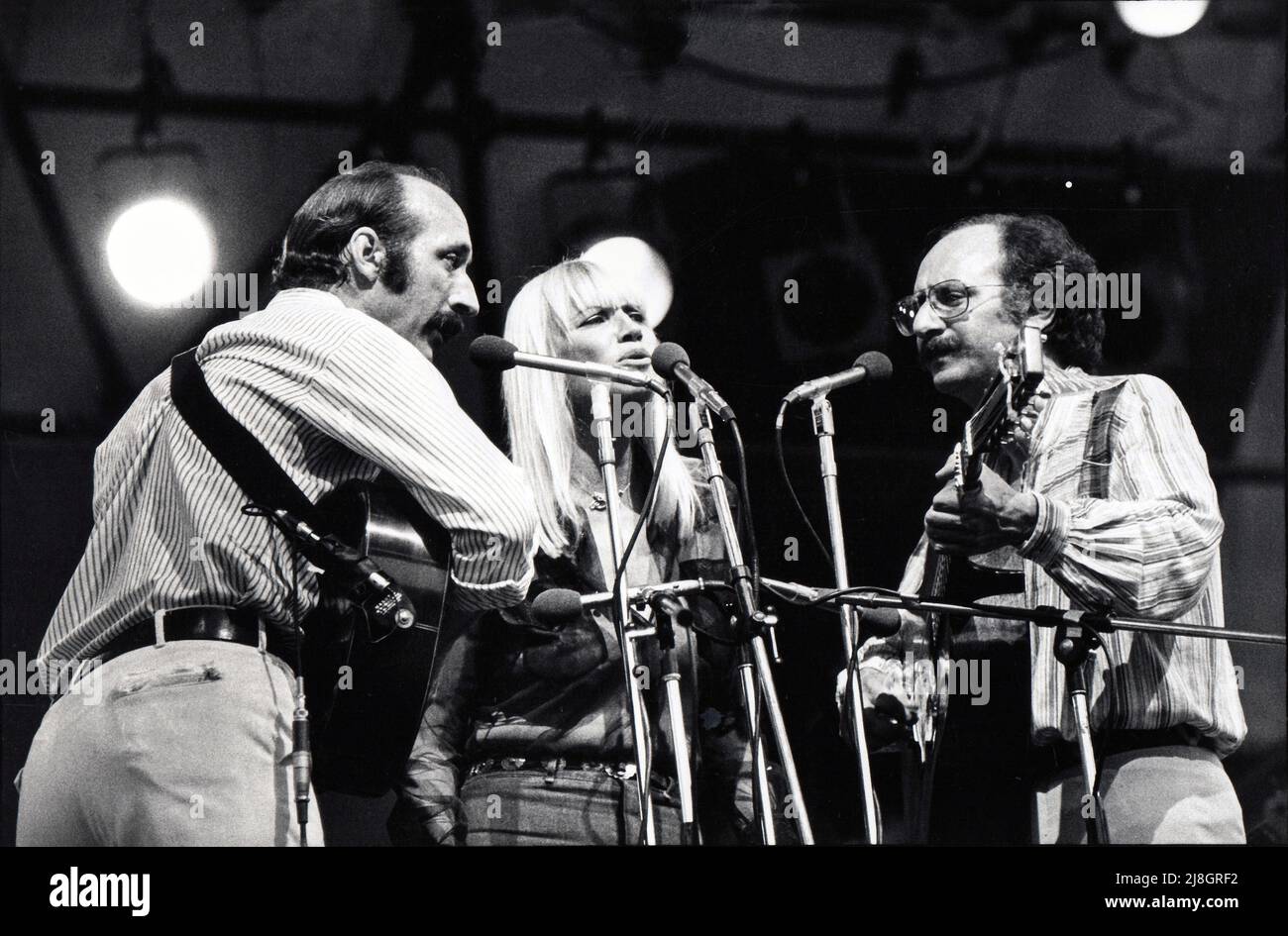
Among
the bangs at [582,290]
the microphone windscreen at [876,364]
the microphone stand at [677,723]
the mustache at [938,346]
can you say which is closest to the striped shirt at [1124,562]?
the mustache at [938,346]

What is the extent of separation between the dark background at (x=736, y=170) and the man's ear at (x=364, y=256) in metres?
0.20

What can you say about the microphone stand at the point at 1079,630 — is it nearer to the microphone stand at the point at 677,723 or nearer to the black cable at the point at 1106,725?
the black cable at the point at 1106,725

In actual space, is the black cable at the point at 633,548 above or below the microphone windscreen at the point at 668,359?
below

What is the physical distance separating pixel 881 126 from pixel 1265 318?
1028mm

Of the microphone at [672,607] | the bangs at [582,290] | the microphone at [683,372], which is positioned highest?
the bangs at [582,290]

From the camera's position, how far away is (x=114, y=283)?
389cm

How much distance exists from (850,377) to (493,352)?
0.82 metres

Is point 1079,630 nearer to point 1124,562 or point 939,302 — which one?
point 1124,562

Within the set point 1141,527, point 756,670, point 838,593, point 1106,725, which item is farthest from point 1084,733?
point 756,670

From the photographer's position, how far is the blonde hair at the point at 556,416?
3701 mm

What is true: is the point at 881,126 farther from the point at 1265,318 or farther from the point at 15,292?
the point at 15,292

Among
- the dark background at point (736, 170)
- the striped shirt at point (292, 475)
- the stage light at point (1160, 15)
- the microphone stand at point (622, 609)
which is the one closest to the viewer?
the striped shirt at point (292, 475)

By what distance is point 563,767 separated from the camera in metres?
3.54
